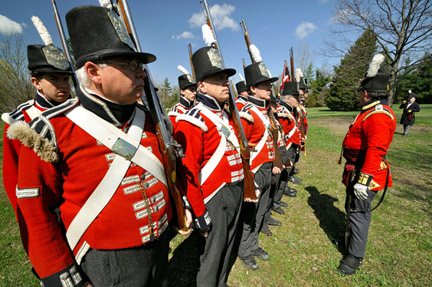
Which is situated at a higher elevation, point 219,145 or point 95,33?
point 95,33

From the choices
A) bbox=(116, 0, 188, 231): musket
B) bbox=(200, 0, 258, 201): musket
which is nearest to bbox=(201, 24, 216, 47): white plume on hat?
bbox=(200, 0, 258, 201): musket

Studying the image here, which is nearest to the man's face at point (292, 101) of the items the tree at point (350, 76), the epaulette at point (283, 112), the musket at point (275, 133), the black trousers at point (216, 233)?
the epaulette at point (283, 112)

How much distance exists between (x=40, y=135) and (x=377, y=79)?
4.20 metres

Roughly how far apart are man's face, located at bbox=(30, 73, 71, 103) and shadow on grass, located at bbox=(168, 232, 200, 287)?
9.00ft

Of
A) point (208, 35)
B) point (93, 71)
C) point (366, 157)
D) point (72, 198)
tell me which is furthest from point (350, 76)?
point (72, 198)

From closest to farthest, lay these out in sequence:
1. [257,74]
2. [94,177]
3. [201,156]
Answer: [94,177]
[201,156]
[257,74]

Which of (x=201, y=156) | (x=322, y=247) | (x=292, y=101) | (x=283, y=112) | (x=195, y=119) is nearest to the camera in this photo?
(x=195, y=119)

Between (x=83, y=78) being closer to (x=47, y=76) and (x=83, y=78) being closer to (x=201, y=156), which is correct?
(x=201, y=156)

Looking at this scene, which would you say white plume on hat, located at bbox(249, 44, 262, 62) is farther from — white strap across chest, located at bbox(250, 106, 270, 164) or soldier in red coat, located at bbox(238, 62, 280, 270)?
white strap across chest, located at bbox(250, 106, 270, 164)

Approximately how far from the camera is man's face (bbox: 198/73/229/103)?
8.58 feet

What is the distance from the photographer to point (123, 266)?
1.50 metres

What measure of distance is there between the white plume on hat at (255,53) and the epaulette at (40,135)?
3676 millimetres

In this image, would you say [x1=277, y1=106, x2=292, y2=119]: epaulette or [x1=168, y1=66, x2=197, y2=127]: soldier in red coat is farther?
[x1=168, y1=66, x2=197, y2=127]: soldier in red coat

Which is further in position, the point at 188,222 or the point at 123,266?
the point at 188,222
